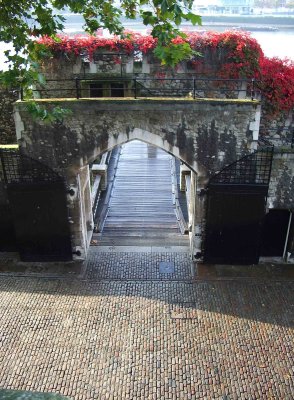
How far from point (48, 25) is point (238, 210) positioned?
6509mm

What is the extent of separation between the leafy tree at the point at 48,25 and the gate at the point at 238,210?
4082 mm

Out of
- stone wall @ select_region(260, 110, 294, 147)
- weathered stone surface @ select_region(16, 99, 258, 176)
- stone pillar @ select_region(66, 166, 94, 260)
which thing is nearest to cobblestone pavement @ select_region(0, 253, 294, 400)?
stone pillar @ select_region(66, 166, 94, 260)

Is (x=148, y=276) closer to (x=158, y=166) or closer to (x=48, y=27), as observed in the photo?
(x=48, y=27)

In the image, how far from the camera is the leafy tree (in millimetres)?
7000

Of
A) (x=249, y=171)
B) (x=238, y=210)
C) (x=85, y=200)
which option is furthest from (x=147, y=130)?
(x=85, y=200)

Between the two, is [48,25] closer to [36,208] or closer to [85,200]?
[36,208]

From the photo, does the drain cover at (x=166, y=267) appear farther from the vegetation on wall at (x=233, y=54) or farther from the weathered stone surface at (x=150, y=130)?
the vegetation on wall at (x=233, y=54)

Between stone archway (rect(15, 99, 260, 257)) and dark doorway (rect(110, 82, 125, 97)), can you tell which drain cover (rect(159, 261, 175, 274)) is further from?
dark doorway (rect(110, 82, 125, 97))

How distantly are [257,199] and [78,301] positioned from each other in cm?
536

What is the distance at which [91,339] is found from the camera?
29.7ft

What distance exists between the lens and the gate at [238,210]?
424 inches

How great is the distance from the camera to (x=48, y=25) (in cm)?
827

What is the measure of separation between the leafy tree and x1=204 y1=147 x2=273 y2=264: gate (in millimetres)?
4082

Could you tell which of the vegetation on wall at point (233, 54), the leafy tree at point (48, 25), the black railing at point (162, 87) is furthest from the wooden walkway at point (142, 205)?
the leafy tree at point (48, 25)
